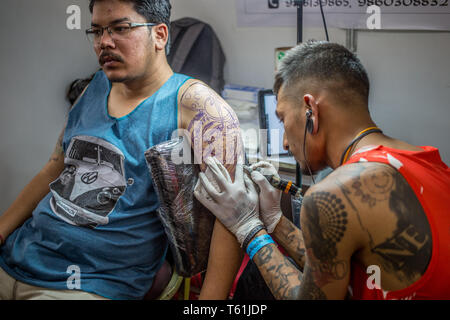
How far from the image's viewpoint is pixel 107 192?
123 centimetres

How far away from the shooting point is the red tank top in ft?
2.50

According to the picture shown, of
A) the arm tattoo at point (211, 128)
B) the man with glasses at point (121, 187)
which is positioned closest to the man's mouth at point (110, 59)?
the man with glasses at point (121, 187)

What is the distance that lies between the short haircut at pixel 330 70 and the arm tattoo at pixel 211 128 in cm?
27

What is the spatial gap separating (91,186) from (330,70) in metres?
0.84

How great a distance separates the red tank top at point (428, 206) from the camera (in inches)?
30.0

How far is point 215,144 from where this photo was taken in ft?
3.94

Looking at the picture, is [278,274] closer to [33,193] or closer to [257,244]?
[257,244]

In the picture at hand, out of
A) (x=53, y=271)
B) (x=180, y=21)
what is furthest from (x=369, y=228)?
(x=180, y=21)

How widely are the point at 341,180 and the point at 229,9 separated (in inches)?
69.3

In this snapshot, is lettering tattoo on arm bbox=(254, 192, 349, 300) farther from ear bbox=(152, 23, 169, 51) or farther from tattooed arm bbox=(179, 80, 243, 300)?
ear bbox=(152, 23, 169, 51)

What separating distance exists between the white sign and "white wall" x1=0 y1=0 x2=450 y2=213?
0.06 metres

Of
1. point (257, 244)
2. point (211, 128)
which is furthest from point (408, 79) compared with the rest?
point (257, 244)

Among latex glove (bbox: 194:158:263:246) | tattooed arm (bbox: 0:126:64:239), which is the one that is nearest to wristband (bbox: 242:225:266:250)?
latex glove (bbox: 194:158:263:246)

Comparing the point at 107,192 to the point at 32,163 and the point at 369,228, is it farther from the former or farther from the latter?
the point at 32,163
